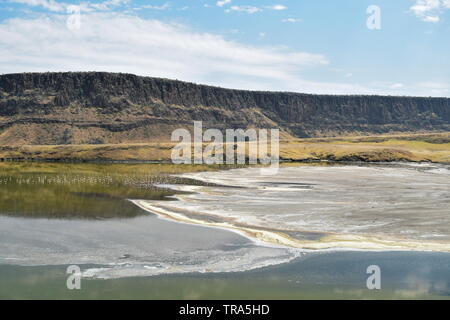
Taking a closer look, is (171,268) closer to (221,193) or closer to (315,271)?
(315,271)

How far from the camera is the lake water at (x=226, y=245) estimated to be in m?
16.0

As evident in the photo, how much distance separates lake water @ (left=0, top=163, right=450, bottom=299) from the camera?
52.5ft

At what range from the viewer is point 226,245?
72.1 feet

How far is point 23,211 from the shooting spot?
31.9 meters
